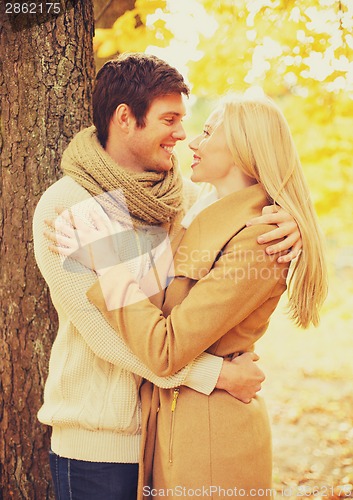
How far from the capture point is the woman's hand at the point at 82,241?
76.5 inches

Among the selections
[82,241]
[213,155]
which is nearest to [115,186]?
[82,241]

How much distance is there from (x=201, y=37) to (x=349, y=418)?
3921 mm

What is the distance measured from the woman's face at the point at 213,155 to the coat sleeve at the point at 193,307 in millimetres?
315

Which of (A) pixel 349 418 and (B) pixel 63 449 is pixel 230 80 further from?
(A) pixel 349 418

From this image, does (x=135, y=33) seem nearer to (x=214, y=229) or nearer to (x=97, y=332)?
(x=214, y=229)

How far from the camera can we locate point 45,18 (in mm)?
2521

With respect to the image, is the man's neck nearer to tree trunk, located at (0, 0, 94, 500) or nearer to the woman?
tree trunk, located at (0, 0, 94, 500)

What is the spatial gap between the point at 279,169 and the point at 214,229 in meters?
0.32

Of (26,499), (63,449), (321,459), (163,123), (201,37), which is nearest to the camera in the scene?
(63,449)

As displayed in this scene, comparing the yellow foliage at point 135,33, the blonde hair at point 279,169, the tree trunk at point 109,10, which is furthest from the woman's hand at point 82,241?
the tree trunk at point 109,10

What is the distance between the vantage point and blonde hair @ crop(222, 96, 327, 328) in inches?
79.9

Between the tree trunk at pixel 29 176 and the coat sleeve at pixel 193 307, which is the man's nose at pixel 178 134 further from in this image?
the coat sleeve at pixel 193 307

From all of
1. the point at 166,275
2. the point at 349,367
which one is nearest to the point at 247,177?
the point at 166,275


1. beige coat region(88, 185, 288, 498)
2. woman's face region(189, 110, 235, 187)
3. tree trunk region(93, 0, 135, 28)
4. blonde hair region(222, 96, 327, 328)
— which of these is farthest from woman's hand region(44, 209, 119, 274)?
tree trunk region(93, 0, 135, 28)
